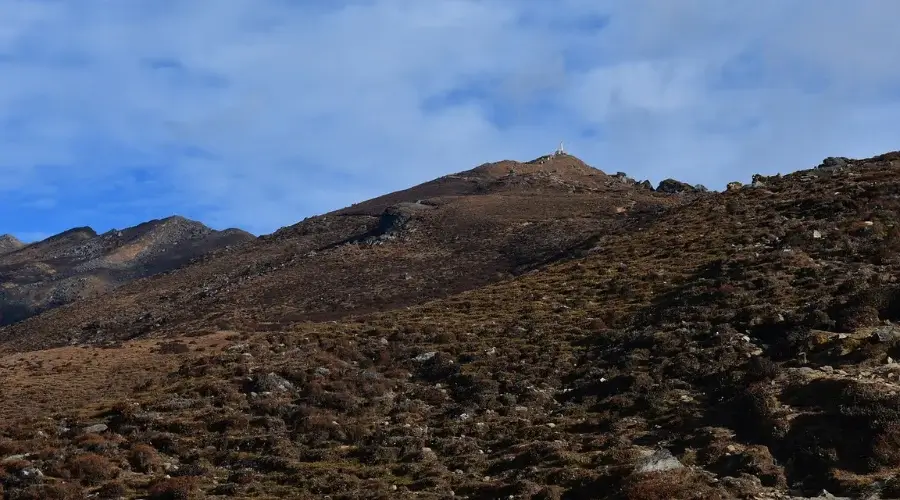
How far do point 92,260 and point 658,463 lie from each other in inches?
6098

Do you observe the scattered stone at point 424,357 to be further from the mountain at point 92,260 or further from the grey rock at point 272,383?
the mountain at point 92,260

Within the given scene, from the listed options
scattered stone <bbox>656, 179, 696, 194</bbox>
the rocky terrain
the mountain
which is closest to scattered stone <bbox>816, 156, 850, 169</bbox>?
the rocky terrain

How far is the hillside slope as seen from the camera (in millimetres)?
58156

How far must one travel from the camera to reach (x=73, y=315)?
3091 inches

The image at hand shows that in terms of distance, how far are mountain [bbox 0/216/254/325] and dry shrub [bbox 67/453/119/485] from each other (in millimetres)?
105223

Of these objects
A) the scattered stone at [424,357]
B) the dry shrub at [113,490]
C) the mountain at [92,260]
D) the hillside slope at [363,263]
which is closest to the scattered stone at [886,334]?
the scattered stone at [424,357]

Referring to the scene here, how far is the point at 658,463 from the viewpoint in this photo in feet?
56.7

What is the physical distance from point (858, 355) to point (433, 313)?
70.0 ft

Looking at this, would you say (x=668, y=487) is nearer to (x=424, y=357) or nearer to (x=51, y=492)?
(x=51, y=492)

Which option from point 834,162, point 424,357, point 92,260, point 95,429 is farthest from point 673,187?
point 92,260

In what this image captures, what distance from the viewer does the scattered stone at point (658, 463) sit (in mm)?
17078

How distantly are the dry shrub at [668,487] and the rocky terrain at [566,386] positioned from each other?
7 cm

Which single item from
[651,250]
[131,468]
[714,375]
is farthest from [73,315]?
[714,375]

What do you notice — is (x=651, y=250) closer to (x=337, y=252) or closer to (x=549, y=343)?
(x=549, y=343)
